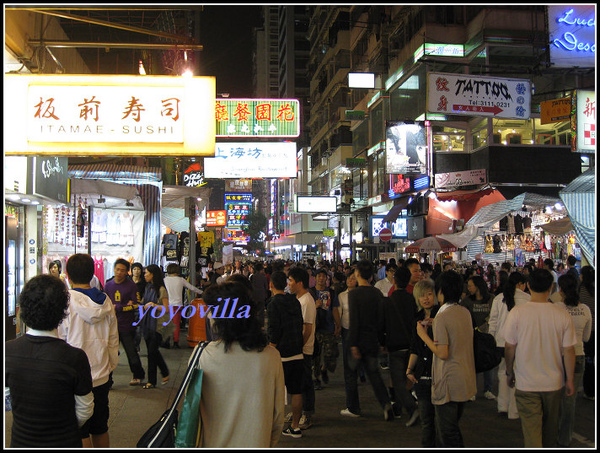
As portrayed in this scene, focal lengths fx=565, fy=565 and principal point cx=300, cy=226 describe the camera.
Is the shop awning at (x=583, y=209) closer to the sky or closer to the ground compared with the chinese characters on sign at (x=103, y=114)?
closer to the ground

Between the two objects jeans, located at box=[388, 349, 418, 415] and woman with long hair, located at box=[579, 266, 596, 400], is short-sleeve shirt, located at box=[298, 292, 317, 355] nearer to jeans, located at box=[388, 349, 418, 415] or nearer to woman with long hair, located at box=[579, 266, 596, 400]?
jeans, located at box=[388, 349, 418, 415]

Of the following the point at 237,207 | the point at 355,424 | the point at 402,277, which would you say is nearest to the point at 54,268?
the point at 355,424

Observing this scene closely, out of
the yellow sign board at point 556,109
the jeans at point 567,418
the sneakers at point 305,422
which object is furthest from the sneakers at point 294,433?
the yellow sign board at point 556,109

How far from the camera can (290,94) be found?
8625 centimetres

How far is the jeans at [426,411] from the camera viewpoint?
5340mm

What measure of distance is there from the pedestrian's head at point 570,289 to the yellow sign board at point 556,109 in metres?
6.05

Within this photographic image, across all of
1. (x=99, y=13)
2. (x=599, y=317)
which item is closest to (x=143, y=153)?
(x=599, y=317)

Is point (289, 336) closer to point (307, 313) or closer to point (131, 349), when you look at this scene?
point (307, 313)

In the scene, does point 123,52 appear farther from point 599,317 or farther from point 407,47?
point 407,47

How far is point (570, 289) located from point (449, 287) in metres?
2.60

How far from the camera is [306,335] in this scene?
679cm

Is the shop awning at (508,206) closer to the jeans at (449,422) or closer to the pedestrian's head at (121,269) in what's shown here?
the pedestrian's head at (121,269)

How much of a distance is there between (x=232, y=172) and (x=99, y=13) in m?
5.23

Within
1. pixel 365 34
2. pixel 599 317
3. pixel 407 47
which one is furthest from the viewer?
pixel 365 34
